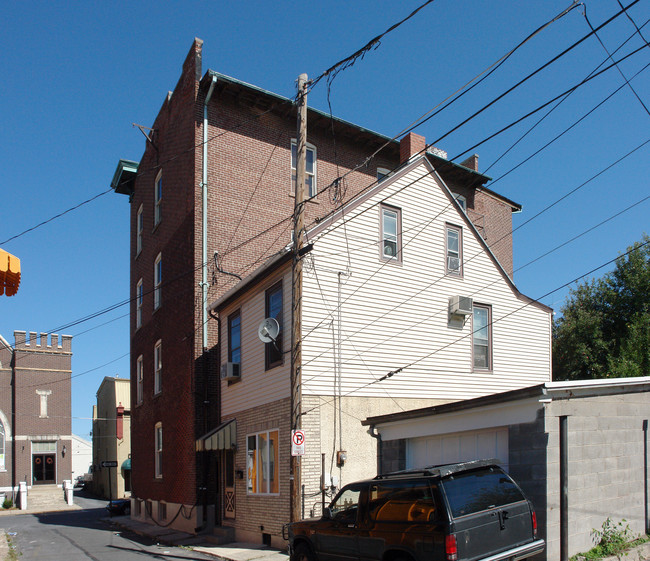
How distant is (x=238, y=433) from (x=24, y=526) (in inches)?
599

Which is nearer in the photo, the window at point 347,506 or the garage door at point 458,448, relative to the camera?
the window at point 347,506

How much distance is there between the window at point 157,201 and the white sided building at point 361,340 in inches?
272

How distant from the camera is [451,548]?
8.36 meters

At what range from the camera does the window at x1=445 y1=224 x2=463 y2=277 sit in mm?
19297

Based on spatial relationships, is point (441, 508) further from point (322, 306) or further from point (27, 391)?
point (27, 391)

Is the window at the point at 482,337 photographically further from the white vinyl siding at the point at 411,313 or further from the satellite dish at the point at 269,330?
the satellite dish at the point at 269,330

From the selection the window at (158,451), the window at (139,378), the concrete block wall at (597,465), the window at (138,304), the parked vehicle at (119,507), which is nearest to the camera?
the concrete block wall at (597,465)

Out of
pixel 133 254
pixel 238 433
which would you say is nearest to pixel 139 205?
pixel 133 254

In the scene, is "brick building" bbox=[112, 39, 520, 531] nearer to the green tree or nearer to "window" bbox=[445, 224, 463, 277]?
"window" bbox=[445, 224, 463, 277]

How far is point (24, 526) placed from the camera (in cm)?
2816

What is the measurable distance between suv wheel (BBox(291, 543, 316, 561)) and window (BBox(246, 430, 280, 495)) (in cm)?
408

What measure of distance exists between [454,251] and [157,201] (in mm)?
12665

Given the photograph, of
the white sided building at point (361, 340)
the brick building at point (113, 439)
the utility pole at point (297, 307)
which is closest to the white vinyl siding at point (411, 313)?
the white sided building at point (361, 340)

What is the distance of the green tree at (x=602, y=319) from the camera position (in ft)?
94.8
